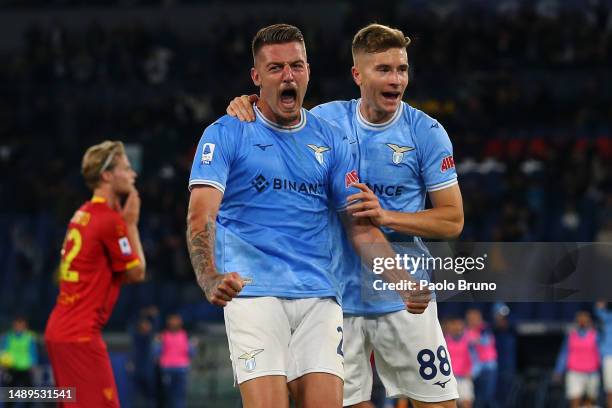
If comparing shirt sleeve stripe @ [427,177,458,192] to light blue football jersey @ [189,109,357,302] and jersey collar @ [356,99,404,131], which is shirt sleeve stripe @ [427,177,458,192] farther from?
light blue football jersey @ [189,109,357,302]

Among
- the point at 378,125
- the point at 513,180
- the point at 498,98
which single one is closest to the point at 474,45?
the point at 498,98

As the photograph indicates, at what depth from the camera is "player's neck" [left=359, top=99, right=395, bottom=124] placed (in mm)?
6488

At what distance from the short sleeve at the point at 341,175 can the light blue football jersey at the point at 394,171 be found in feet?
1.67

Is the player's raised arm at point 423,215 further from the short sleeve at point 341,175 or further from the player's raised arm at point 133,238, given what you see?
the player's raised arm at point 133,238

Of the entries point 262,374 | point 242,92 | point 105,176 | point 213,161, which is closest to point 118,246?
point 105,176

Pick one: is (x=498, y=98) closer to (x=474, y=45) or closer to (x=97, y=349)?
(x=474, y=45)

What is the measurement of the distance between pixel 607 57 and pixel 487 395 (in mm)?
9430

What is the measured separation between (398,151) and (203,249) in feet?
5.16

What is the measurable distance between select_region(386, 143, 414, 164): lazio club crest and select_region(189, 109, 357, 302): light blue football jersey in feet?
2.57

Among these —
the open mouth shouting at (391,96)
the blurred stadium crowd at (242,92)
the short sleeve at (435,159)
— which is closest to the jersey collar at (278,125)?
the open mouth shouting at (391,96)

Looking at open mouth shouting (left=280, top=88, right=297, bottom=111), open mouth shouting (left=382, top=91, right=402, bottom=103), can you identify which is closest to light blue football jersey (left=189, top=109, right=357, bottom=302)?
open mouth shouting (left=280, top=88, right=297, bottom=111)

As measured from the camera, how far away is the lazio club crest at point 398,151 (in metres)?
6.39

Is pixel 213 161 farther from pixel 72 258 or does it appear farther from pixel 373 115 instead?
pixel 72 258

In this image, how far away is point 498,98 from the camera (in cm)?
2227
